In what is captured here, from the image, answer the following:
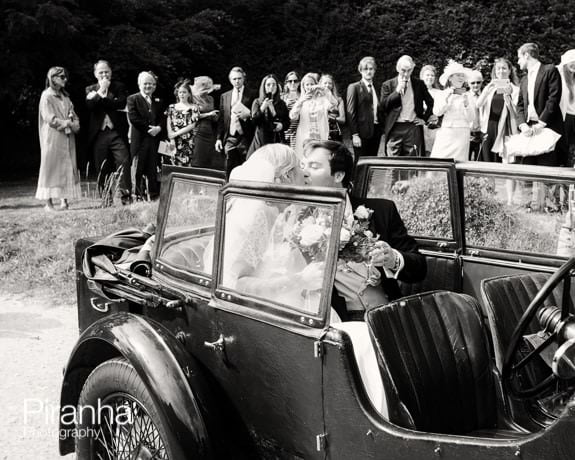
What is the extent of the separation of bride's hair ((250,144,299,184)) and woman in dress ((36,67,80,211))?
6.41m

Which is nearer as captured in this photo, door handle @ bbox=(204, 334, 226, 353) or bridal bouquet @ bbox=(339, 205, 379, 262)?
door handle @ bbox=(204, 334, 226, 353)

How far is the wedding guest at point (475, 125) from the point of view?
10.1m

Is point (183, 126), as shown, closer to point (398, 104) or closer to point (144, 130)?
point (144, 130)

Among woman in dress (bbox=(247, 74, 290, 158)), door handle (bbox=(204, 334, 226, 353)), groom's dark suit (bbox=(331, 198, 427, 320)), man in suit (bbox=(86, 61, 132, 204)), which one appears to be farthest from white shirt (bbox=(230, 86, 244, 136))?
door handle (bbox=(204, 334, 226, 353))

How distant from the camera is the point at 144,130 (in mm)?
10156

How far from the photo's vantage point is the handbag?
32.3ft

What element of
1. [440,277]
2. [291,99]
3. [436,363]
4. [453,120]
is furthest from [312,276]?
[291,99]

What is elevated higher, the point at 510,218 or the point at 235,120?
the point at 235,120

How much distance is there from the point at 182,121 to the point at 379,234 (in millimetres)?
6839

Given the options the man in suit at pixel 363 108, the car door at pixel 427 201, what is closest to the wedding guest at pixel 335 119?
the man in suit at pixel 363 108

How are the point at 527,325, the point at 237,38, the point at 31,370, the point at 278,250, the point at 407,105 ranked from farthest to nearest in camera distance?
the point at 237,38, the point at 407,105, the point at 31,370, the point at 278,250, the point at 527,325

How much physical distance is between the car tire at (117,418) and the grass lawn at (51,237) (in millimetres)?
3572

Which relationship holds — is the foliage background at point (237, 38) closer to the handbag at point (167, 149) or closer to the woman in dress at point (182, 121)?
the woman in dress at point (182, 121)

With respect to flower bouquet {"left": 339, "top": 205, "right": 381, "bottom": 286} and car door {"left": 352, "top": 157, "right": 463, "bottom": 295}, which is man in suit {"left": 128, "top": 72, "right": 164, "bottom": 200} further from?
flower bouquet {"left": 339, "top": 205, "right": 381, "bottom": 286}
